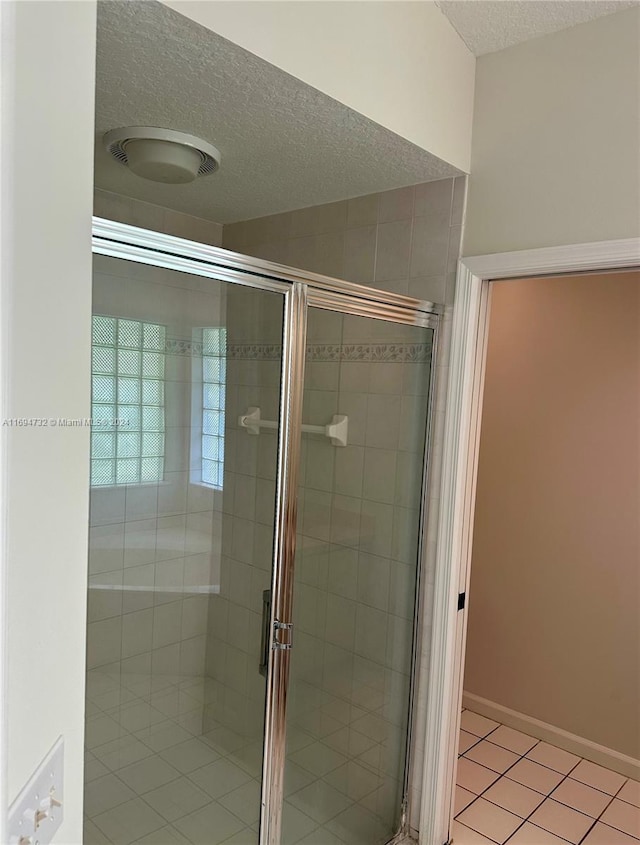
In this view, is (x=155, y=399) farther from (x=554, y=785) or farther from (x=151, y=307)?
(x=554, y=785)

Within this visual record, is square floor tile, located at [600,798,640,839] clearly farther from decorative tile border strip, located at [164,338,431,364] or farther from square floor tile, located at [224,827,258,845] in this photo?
decorative tile border strip, located at [164,338,431,364]

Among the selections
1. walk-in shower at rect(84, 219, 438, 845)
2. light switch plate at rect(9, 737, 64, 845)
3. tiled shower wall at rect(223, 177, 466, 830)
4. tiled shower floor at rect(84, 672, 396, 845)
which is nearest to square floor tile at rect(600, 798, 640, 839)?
tiled shower wall at rect(223, 177, 466, 830)

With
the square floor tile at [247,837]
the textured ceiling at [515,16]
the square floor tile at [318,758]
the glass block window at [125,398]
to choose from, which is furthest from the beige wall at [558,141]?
the square floor tile at [247,837]

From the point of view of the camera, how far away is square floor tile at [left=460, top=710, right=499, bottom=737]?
9.70 feet

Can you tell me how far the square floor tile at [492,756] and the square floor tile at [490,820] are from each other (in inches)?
10.4

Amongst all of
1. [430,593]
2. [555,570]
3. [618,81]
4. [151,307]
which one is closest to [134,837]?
[430,593]

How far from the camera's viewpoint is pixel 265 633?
1738mm

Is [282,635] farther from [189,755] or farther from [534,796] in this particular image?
[534,796]

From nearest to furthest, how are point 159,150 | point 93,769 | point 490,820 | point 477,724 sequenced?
point 93,769 → point 159,150 → point 490,820 → point 477,724

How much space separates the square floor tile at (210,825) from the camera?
1.68 m

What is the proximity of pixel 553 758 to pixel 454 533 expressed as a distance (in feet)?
4.75

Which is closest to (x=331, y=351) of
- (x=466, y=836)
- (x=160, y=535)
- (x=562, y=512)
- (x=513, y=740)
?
(x=160, y=535)

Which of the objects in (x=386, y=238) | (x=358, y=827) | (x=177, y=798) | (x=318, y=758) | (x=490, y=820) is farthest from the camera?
(x=490, y=820)

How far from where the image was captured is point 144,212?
2527 millimetres
